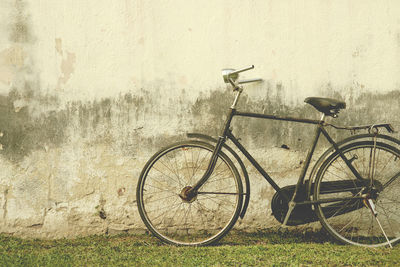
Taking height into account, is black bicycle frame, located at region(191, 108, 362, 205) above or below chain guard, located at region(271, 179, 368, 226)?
above

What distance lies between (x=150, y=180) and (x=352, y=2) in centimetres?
258

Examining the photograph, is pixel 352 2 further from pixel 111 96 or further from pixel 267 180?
pixel 111 96

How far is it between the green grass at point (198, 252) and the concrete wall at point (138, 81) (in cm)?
25

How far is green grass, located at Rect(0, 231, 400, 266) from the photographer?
3.46 metres

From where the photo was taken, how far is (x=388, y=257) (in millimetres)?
3547

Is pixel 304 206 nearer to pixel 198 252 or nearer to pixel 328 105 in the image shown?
pixel 328 105

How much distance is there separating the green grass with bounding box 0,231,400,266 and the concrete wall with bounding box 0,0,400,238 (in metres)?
0.25

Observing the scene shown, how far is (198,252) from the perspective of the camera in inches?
145

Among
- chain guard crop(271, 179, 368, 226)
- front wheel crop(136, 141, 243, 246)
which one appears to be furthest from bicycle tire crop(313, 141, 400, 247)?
front wheel crop(136, 141, 243, 246)

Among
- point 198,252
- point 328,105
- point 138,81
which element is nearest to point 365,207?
point 328,105

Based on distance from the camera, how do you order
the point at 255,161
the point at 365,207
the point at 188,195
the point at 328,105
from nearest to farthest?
1. the point at 328,105
2. the point at 188,195
3. the point at 255,161
4. the point at 365,207

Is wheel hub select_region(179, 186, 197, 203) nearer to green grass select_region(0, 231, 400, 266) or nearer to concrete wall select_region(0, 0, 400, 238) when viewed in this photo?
green grass select_region(0, 231, 400, 266)

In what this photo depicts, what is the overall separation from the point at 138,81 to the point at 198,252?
5.51 ft

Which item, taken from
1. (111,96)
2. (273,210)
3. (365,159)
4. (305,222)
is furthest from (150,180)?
(365,159)
